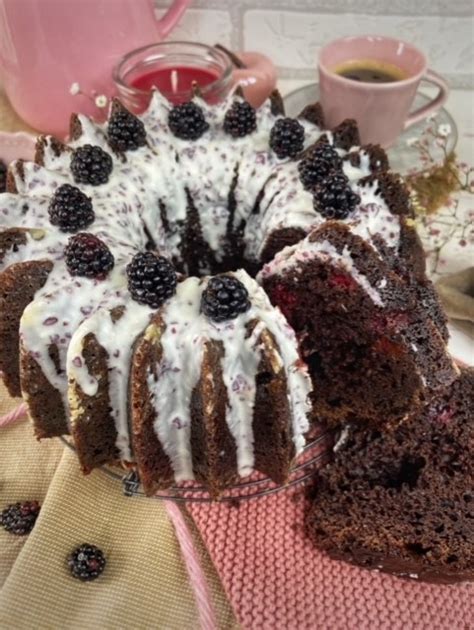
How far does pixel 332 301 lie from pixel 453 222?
41.6 inches

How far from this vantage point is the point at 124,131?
1850 mm

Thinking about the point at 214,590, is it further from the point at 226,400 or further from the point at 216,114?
the point at 216,114

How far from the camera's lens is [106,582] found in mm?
1613

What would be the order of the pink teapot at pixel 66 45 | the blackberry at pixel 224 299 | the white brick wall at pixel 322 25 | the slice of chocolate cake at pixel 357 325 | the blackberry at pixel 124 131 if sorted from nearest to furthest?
the blackberry at pixel 224 299 → the slice of chocolate cake at pixel 357 325 → the blackberry at pixel 124 131 → the pink teapot at pixel 66 45 → the white brick wall at pixel 322 25

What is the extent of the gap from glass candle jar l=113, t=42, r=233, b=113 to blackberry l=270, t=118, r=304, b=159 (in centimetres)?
47

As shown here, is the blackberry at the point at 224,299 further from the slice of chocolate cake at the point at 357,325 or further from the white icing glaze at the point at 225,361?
the slice of chocolate cake at the point at 357,325

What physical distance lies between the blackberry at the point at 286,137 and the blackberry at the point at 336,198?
0.22m

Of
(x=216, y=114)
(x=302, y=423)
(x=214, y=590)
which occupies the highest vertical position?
(x=216, y=114)

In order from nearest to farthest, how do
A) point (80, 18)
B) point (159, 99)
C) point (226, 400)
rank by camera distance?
point (226, 400), point (159, 99), point (80, 18)

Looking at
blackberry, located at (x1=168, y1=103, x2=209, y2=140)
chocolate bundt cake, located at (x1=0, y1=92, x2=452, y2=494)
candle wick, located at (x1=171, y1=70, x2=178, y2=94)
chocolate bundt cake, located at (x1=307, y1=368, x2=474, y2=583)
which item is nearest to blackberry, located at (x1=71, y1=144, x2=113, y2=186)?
chocolate bundt cake, located at (x1=0, y1=92, x2=452, y2=494)

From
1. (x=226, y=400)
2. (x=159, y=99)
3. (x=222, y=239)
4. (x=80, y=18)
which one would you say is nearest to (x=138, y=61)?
(x=80, y=18)

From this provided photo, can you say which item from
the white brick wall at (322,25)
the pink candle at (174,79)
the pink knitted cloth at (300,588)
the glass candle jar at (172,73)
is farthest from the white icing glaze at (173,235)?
the white brick wall at (322,25)

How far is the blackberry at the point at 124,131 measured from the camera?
6.06 feet

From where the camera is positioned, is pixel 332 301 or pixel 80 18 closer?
pixel 332 301
